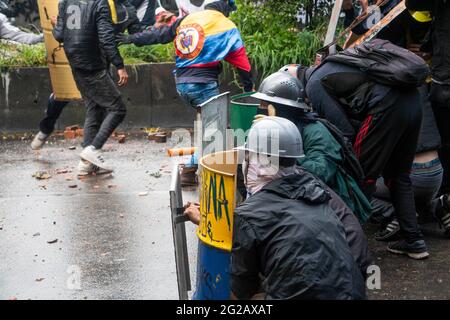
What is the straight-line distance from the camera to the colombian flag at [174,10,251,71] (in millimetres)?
7852

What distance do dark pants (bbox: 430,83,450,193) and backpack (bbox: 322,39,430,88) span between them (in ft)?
2.54

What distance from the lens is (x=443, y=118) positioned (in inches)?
258

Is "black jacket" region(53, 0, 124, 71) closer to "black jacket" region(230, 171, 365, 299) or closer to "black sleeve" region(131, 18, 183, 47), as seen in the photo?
"black sleeve" region(131, 18, 183, 47)

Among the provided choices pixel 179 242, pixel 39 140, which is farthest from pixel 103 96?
pixel 179 242

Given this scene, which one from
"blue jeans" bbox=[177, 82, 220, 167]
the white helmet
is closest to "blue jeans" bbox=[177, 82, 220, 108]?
"blue jeans" bbox=[177, 82, 220, 167]

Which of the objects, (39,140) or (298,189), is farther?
(39,140)

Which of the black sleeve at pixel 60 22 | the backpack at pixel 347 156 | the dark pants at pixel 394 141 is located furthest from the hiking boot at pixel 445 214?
the black sleeve at pixel 60 22

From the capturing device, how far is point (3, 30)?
39.9ft

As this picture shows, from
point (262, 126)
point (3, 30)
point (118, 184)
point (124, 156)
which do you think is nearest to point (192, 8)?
point (3, 30)

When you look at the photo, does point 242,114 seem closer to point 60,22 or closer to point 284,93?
point 284,93

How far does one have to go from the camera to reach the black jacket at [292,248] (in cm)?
370

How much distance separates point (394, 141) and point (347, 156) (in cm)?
54

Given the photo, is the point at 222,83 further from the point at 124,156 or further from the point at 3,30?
the point at 3,30
